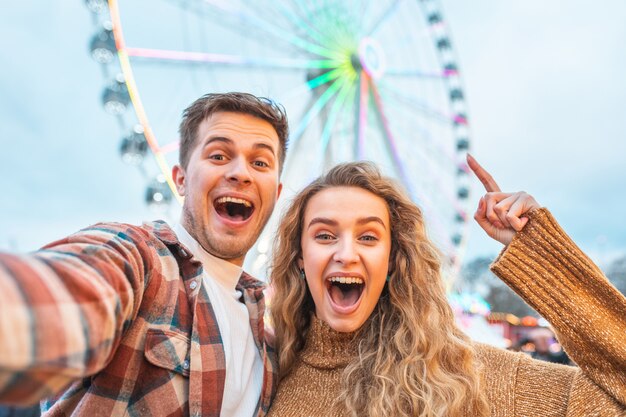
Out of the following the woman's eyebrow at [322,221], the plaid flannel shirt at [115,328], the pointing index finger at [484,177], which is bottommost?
the plaid flannel shirt at [115,328]

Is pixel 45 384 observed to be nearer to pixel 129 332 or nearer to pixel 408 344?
pixel 129 332

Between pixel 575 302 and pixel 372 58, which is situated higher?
pixel 372 58

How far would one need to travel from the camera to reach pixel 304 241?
253 centimetres

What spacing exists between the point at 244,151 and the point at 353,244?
715 mm

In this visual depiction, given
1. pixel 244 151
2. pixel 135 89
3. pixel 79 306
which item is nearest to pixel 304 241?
pixel 244 151

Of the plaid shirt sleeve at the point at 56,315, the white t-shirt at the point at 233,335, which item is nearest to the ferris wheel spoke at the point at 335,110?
the white t-shirt at the point at 233,335

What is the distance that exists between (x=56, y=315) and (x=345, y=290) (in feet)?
6.19

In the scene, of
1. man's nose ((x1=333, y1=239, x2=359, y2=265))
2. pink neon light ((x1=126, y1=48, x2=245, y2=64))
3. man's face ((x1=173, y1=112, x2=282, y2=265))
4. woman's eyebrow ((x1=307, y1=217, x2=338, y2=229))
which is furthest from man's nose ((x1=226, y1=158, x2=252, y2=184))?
pink neon light ((x1=126, y1=48, x2=245, y2=64))

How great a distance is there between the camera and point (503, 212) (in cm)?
217

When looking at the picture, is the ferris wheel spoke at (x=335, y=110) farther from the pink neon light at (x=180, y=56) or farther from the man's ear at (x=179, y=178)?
the man's ear at (x=179, y=178)

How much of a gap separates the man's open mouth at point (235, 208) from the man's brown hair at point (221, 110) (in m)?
0.28

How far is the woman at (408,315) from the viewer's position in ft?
6.47

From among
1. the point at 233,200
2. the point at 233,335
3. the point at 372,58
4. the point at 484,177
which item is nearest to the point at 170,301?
the point at 233,335

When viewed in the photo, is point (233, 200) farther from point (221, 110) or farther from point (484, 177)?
point (484, 177)
